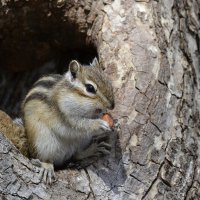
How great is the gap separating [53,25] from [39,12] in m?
0.20

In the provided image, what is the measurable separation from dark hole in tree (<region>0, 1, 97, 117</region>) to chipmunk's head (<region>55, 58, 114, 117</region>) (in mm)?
982

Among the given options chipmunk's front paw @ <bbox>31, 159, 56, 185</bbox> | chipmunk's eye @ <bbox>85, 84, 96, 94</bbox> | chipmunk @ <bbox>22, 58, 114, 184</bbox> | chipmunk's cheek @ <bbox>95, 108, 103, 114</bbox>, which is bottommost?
chipmunk's front paw @ <bbox>31, 159, 56, 185</bbox>

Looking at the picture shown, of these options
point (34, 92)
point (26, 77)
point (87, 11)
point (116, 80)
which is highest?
point (87, 11)

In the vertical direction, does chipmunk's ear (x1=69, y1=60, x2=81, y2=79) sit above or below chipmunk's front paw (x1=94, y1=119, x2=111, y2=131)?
above

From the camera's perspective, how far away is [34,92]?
4.48 metres

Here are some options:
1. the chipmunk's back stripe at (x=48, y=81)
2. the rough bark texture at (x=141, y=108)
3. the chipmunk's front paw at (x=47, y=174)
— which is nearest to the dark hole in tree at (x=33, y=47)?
the rough bark texture at (x=141, y=108)

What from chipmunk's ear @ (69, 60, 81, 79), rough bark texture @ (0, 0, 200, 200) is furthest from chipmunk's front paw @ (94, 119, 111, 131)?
chipmunk's ear @ (69, 60, 81, 79)

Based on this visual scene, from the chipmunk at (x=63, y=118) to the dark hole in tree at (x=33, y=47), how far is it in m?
0.95

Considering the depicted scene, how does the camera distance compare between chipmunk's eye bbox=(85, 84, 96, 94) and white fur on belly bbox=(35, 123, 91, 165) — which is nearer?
chipmunk's eye bbox=(85, 84, 96, 94)

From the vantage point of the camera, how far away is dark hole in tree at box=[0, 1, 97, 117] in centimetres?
527

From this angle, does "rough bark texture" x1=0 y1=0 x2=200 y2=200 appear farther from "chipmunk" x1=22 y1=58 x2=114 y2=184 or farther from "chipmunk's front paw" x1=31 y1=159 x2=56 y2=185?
"chipmunk" x1=22 y1=58 x2=114 y2=184

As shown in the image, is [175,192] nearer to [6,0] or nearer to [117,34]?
[117,34]

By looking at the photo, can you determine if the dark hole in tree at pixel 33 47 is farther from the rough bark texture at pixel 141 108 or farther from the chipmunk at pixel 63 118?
the chipmunk at pixel 63 118

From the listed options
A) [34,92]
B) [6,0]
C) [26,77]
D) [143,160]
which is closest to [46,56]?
[26,77]
